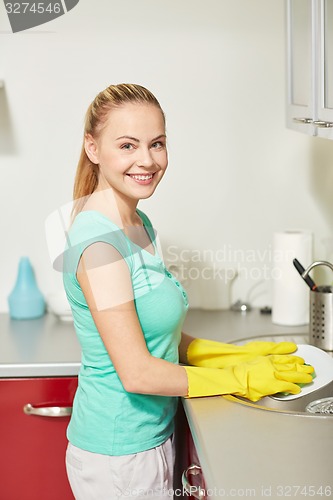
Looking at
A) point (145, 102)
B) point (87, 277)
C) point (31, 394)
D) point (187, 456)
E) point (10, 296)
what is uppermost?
point (145, 102)

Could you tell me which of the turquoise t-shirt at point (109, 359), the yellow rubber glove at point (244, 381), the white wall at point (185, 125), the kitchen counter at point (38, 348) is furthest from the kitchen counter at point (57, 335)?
the yellow rubber glove at point (244, 381)

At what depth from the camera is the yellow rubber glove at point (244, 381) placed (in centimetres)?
142

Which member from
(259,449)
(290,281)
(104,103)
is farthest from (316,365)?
(104,103)

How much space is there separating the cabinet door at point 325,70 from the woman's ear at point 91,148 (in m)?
0.44

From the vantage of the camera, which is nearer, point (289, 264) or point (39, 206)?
point (289, 264)

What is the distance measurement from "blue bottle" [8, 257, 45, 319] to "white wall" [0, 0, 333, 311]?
0.05m

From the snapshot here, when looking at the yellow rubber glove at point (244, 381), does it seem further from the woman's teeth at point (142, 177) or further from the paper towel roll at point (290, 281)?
→ the paper towel roll at point (290, 281)

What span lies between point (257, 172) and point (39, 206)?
23.9 inches

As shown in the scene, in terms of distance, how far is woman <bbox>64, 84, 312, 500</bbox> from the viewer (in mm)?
1349

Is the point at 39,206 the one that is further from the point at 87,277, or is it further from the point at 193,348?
the point at 87,277

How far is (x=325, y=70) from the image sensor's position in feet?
5.07

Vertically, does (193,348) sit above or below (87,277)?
below

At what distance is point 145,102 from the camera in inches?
55.2

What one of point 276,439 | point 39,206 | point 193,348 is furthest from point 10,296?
point 276,439
